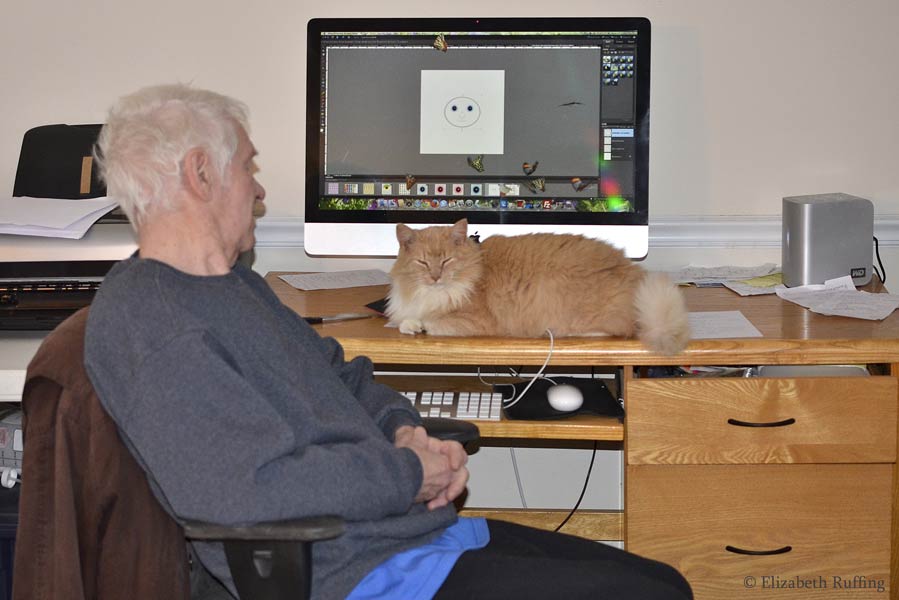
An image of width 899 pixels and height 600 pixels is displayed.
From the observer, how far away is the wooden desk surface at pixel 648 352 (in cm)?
170

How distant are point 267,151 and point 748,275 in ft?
3.87

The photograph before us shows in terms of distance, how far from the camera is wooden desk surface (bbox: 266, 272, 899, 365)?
1703 mm

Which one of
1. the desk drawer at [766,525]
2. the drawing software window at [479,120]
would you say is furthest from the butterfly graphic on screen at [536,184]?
the desk drawer at [766,525]

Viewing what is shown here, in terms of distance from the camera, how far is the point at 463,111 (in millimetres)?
2094

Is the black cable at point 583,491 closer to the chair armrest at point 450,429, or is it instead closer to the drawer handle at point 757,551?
the drawer handle at point 757,551

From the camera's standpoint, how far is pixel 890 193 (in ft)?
7.62

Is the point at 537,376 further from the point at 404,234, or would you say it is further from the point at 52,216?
the point at 52,216

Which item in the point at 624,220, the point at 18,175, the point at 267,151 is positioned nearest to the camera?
the point at 624,220

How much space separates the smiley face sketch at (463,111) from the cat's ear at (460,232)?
0.32m

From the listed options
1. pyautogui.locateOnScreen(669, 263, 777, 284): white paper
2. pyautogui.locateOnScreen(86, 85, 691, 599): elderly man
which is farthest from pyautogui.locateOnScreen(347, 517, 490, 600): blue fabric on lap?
pyautogui.locateOnScreen(669, 263, 777, 284): white paper

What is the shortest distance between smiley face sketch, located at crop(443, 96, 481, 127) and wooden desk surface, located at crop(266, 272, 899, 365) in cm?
50

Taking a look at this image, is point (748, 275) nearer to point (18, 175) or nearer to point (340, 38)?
point (340, 38)

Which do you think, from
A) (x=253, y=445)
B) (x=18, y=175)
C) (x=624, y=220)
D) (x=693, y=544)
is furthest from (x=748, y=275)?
(x=18, y=175)

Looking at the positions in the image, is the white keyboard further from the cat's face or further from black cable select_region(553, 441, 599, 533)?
black cable select_region(553, 441, 599, 533)
